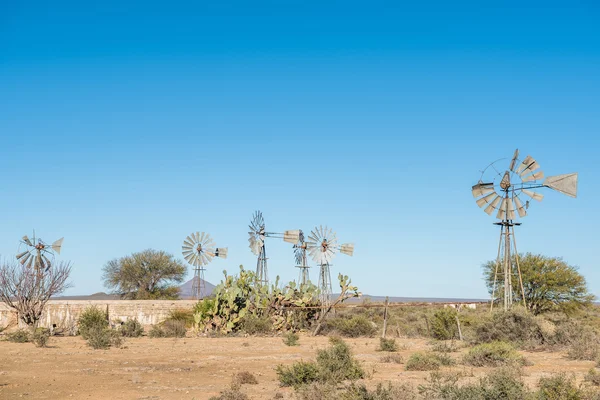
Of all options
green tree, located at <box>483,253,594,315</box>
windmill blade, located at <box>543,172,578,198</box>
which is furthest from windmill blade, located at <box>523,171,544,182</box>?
green tree, located at <box>483,253,594,315</box>

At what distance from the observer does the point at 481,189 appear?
23.1m

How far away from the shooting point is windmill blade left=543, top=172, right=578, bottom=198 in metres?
21.1

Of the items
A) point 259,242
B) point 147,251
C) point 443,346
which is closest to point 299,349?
point 443,346

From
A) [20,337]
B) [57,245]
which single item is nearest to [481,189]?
[20,337]

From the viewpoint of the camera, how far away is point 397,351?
19953mm

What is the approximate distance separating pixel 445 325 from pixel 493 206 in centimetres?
574

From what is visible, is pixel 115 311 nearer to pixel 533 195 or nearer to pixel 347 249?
pixel 347 249

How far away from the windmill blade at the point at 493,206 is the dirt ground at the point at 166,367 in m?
5.83

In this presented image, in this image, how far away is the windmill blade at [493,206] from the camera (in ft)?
74.6

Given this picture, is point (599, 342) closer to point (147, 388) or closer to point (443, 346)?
point (443, 346)

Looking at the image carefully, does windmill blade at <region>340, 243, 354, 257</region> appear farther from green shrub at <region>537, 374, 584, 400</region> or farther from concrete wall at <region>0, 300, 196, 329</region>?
green shrub at <region>537, 374, 584, 400</region>

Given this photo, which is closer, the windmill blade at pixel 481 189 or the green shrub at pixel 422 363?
the green shrub at pixel 422 363

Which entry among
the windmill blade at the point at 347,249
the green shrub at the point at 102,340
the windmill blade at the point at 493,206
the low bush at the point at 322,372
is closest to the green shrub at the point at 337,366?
the low bush at the point at 322,372

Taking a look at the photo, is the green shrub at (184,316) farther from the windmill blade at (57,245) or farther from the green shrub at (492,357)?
the green shrub at (492,357)
